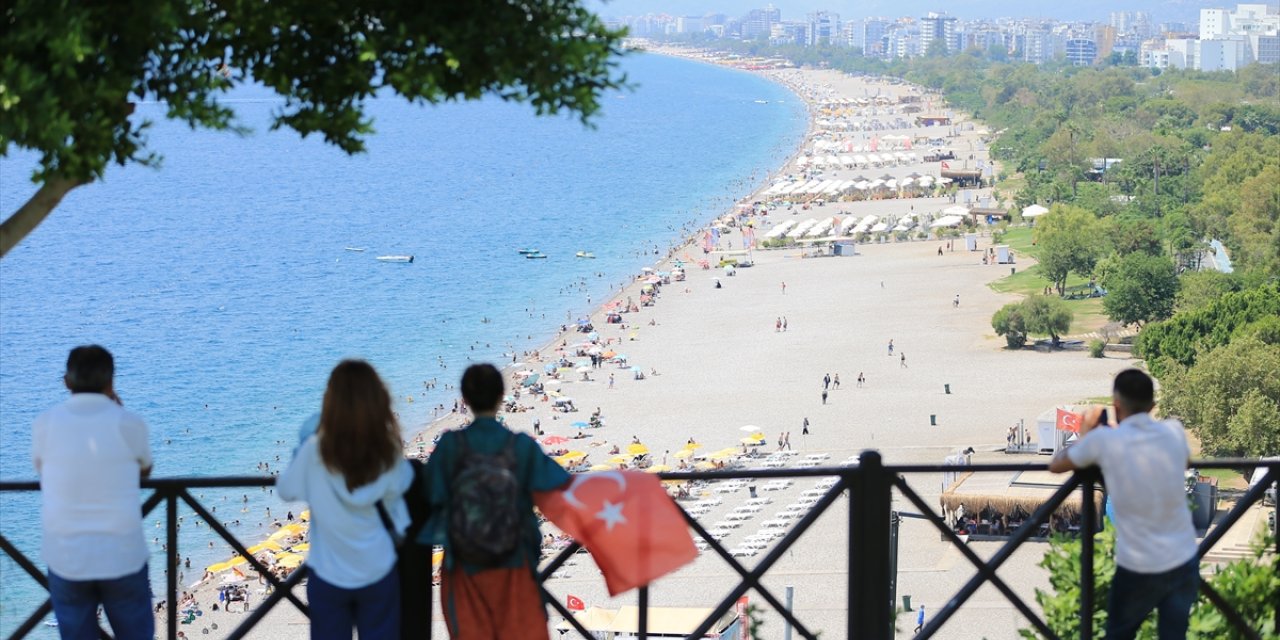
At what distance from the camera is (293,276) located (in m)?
74.2

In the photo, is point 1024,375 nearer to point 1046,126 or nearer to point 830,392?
point 830,392

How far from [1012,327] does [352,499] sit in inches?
1843

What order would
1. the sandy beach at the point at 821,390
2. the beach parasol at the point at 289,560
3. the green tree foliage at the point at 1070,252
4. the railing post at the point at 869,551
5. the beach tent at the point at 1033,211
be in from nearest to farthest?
the railing post at the point at 869,551 < the sandy beach at the point at 821,390 < the beach parasol at the point at 289,560 < the green tree foliage at the point at 1070,252 < the beach tent at the point at 1033,211

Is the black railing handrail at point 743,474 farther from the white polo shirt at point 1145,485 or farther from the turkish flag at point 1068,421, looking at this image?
the turkish flag at point 1068,421

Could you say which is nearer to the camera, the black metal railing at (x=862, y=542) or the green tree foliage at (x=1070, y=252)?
the black metal railing at (x=862, y=542)

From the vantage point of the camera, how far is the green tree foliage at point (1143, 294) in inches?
1975

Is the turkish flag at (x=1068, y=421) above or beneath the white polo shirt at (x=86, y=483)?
beneath

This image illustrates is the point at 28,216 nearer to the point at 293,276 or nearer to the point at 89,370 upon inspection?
the point at 89,370

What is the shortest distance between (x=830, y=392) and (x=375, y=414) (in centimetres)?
4031

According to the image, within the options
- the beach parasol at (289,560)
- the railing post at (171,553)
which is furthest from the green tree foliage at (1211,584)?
the beach parasol at (289,560)

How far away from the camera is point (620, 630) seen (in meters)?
21.0

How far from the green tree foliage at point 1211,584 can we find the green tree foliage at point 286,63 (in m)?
2.85

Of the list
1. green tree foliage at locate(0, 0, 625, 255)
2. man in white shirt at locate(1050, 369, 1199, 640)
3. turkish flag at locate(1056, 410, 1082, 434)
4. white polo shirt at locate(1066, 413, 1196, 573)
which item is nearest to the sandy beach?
turkish flag at locate(1056, 410, 1082, 434)

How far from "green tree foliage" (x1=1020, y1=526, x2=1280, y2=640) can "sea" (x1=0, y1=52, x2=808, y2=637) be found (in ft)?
9.77
